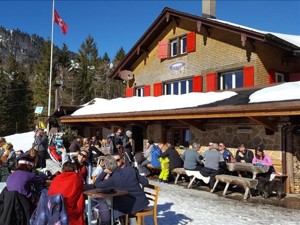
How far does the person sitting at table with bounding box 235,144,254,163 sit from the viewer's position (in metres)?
10.4

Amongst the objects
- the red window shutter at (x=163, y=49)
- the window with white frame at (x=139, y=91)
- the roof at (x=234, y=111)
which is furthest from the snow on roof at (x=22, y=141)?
the roof at (x=234, y=111)

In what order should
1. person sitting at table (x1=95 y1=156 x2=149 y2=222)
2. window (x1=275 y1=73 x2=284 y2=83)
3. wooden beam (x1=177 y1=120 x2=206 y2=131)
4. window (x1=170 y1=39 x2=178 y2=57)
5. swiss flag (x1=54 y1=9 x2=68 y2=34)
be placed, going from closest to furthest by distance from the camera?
person sitting at table (x1=95 y1=156 x2=149 y2=222), wooden beam (x1=177 y1=120 x2=206 y2=131), window (x1=275 y1=73 x2=284 y2=83), window (x1=170 y1=39 x2=178 y2=57), swiss flag (x1=54 y1=9 x2=68 y2=34)

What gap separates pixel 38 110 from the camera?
23.5 m

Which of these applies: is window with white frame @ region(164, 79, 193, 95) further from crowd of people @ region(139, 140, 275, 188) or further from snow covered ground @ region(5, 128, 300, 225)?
snow covered ground @ region(5, 128, 300, 225)

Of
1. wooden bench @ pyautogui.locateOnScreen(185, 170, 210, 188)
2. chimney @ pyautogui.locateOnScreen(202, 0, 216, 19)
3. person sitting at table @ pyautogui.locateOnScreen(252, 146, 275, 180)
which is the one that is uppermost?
chimney @ pyautogui.locateOnScreen(202, 0, 216, 19)

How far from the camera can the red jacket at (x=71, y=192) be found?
14.3 ft

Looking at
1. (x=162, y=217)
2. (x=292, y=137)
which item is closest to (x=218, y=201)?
(x=162, y=217)

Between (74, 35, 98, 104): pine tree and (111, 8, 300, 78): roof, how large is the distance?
25212mm

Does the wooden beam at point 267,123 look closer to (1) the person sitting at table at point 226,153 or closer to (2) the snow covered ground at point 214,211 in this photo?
(1) the person sitting at table at point 226,153

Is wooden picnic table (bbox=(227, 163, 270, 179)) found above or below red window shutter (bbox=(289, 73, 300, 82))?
below

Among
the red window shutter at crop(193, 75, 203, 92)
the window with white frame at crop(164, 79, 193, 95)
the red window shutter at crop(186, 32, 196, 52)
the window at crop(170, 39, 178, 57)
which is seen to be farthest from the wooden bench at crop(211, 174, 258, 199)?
the window at crop(170, 39, 178, 57)

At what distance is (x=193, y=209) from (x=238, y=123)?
4.77 m

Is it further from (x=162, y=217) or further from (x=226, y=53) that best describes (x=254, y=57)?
(x=162, y=217)

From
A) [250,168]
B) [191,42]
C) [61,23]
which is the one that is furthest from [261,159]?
[61,23]
